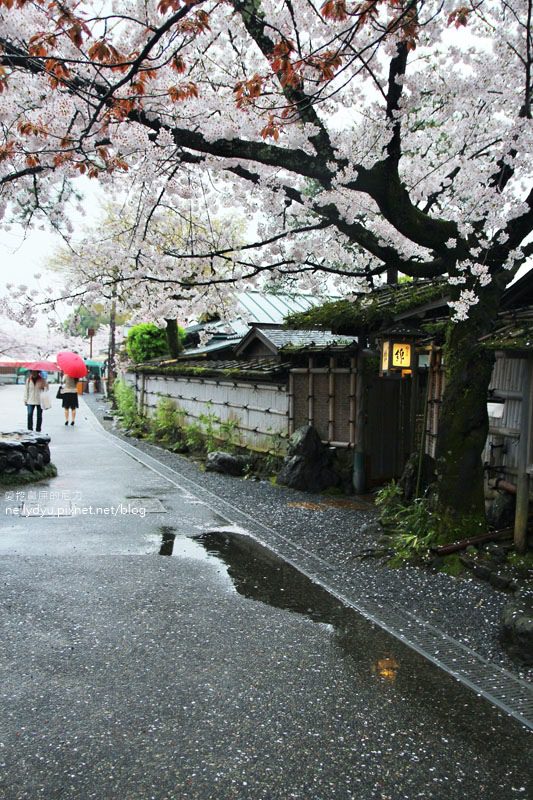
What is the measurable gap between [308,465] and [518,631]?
24.6 feet

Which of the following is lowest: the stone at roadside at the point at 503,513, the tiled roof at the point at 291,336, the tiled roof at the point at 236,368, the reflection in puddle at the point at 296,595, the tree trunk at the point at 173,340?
the reflection in puddle at the point at 296,595

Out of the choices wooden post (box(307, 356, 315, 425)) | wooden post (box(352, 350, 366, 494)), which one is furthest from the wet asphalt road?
wooden post (box(307, 356, 315, 425))

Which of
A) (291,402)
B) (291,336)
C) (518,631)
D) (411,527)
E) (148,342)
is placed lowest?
(518,631)

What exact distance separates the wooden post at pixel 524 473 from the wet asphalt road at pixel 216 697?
2.54m

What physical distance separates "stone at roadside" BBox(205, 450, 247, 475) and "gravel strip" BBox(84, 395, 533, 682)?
129 cm

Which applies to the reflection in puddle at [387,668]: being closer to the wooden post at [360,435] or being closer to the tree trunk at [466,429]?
the tree trunk at [466,429]

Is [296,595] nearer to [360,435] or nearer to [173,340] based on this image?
[360,435]

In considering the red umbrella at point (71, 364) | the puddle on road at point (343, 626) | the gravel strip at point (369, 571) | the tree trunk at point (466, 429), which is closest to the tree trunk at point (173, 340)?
the red umbrella at point (71, 364)

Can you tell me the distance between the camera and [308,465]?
12492 millimetres

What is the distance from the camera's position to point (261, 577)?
23.2 feet

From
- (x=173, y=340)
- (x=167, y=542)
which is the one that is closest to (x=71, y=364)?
(x=173, y=340)

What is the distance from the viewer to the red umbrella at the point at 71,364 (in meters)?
21.3

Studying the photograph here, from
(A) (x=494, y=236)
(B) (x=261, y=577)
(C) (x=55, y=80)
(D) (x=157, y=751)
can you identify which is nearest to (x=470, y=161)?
(A) (x=494, y=236)

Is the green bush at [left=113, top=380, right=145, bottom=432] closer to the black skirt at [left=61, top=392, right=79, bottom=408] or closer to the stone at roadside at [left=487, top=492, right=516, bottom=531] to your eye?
the black skirt at [left=61, top=392, right=79, bottom=408]
